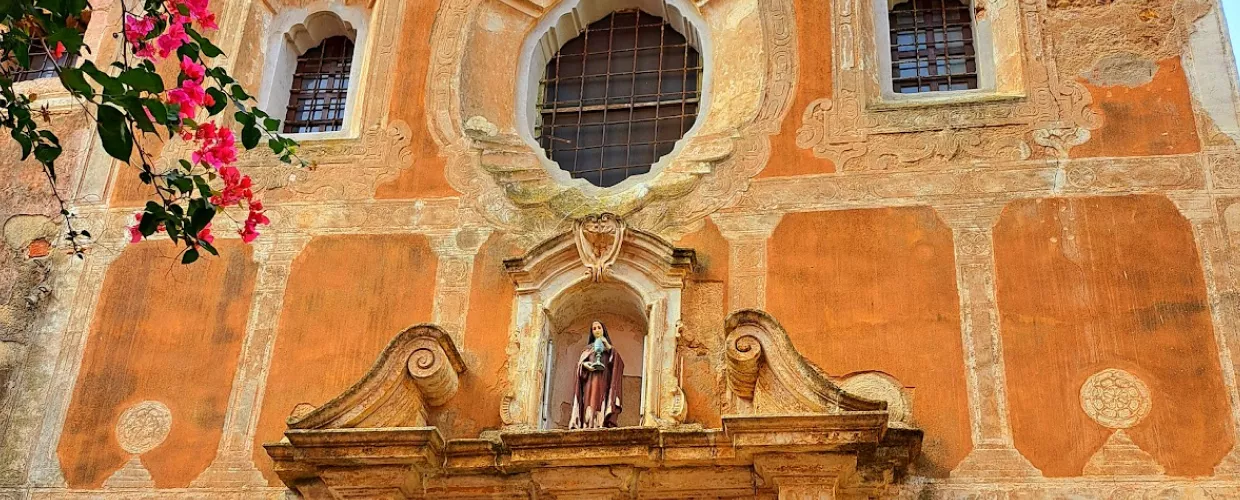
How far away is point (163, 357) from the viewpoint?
9148 millimetres

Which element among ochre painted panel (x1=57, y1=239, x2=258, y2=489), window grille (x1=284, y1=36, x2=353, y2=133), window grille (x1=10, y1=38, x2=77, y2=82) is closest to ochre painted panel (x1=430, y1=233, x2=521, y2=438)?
ochre painted panel (x1=57, y1=239, x2=258, y2=489)

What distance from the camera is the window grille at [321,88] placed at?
1063 centimetres

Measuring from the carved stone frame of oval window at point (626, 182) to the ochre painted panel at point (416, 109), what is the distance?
69mm

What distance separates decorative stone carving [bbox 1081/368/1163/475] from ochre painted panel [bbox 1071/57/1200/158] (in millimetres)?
1588

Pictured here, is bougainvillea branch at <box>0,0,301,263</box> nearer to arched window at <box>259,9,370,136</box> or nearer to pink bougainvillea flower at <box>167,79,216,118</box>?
pink bougainvillea flower at <box>167,79,216,118</box>

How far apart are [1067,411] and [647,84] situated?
3.92m

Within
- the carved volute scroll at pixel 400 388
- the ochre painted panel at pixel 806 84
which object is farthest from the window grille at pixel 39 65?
the ochre painted panel at pixel 806 84

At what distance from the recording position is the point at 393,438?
8023 millimetres

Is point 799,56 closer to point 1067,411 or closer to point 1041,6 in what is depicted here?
point 1041,6

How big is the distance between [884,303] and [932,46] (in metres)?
2.42

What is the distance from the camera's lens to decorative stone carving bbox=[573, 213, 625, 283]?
8812mm

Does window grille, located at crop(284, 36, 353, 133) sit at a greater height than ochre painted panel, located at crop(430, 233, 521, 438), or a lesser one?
greater

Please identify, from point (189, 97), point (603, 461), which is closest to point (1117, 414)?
point (603, 461)

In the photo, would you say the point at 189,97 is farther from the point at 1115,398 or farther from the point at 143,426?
the point at 1115,398
